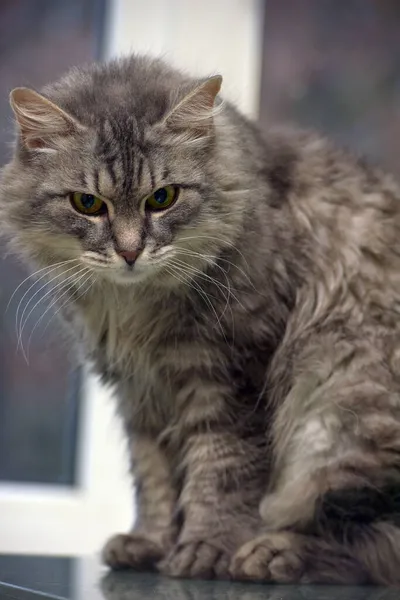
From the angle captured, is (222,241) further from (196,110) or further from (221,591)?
(221,591)

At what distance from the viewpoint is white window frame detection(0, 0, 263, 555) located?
2270 millimetres

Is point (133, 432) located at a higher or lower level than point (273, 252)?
lower

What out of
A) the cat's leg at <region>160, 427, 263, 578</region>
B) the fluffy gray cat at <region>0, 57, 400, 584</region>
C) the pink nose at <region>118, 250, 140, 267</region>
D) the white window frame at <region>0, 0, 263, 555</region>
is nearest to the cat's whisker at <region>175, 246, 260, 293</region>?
the fluffy gray cat at <region>0, 57, 400, 584</region>

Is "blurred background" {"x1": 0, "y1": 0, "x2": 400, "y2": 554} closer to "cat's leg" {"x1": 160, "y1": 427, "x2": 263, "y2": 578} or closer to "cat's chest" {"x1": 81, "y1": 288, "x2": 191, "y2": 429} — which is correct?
"cat's chest" {"x1": 81, "y1": 288, "x2": 191, "y2": 429}

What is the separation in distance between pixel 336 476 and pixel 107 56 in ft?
4.62

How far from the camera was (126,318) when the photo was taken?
157 centimetres

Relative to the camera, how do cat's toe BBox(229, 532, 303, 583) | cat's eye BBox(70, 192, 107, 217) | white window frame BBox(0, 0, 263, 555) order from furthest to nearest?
white window frame BBox(0, 0, 263, 555), cat's eye BBox(70, 192, 107, 217), cat's toe BBox(229, 532, 303, 583)

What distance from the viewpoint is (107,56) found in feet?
7.70

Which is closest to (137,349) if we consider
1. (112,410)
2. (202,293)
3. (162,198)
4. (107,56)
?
(202,293)

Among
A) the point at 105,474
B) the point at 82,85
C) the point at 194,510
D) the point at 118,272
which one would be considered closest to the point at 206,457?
the point at 194,510

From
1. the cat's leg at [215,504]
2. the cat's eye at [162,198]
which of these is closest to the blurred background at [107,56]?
the cat's leg at [215,504]

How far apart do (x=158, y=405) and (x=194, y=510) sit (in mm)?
223

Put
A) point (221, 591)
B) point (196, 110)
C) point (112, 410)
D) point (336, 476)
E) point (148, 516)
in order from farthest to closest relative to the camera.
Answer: point (112, 410) → point (148, 516) → point (196, 110) → point (336, 476) → point (221, 591)

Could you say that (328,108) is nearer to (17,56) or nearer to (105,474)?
(17,56)
